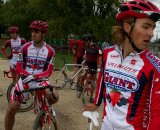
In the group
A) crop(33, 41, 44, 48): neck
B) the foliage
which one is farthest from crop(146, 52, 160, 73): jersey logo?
the foliage

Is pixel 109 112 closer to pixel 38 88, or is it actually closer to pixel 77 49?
pixel 38 88

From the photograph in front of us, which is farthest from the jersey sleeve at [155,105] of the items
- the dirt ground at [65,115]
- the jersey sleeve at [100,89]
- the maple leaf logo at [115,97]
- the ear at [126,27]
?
the dirt ground at [65,115]

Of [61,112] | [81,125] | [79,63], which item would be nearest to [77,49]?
[79,63]

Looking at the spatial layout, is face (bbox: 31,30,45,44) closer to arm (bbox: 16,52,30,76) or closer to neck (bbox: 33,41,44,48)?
neck (bbox: 33,41,44,48)

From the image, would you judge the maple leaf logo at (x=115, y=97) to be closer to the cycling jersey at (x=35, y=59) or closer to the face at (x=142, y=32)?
the face at (x=142, y=32)

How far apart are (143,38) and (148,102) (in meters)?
0.50

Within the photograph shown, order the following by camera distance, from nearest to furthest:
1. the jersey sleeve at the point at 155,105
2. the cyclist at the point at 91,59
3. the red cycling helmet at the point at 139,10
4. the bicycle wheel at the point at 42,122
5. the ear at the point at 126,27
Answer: the jersey sleeve at the point at 155,105
the red cycling helmet at the point at 139,10
the ear at the point at 126,27
the bicycle wheel at the point at 42,122
the cyclist at the point at 91,59

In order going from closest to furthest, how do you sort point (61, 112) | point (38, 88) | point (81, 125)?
point (38, 88)
point (81, 125)
point (61, 112)

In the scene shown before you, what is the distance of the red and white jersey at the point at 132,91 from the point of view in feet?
9.12

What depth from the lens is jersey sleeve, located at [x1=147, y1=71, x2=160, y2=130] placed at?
8.98ft

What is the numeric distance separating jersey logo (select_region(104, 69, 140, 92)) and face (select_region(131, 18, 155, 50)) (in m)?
0.27

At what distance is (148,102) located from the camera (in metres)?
2.86

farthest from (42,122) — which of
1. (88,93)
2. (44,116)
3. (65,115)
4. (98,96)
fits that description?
(88,93)

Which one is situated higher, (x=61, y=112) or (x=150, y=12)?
(x=150, y=12)
